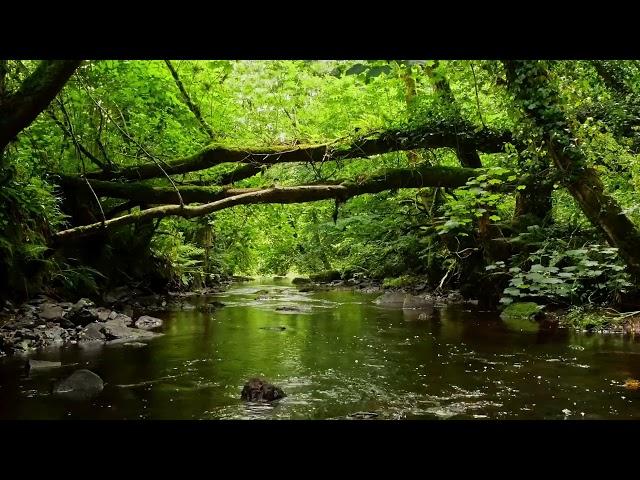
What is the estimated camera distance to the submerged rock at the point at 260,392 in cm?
532

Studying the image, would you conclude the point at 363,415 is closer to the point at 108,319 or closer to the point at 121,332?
the point at 121,332

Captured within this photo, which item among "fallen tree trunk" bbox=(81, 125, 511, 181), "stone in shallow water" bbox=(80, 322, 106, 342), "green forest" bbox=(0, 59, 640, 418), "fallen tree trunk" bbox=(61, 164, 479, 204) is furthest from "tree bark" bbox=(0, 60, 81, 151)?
"fallen tree trunk" bbox=(81, 125, 511, 181)

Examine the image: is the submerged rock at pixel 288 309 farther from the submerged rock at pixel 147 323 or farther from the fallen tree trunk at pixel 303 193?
the fallen tree trunk at pixel 303 193

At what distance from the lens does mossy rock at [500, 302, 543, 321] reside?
1119 cm

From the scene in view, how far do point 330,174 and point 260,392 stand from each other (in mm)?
7565

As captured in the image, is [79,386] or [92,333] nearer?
[79,386]

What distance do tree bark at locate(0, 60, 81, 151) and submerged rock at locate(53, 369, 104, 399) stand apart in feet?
9.82

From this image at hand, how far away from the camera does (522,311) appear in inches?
447

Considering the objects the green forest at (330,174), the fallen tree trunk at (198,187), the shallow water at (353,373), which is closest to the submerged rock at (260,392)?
the shallow water at (353,373)

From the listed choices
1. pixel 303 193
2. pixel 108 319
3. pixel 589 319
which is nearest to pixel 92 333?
pixel 108 319

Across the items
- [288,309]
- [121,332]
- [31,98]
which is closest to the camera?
[31,98]

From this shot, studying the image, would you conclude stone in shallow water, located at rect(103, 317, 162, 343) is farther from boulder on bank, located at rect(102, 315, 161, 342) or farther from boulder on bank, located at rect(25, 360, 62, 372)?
boulder on bank, located at rect(25, 360, 62, 372)

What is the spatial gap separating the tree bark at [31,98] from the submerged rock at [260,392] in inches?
144
